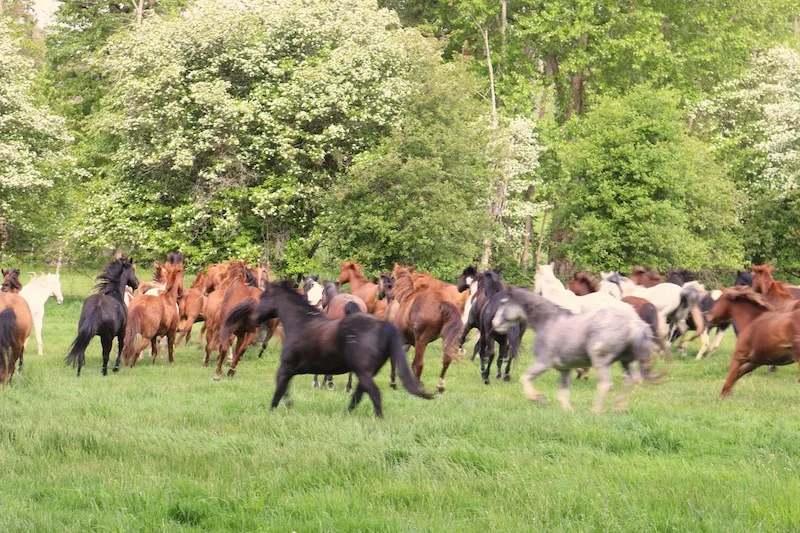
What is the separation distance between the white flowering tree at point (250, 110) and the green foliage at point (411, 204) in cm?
182

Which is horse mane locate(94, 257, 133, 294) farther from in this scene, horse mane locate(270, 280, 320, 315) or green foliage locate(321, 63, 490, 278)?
green foliage locate(321, 63, 490, 278)

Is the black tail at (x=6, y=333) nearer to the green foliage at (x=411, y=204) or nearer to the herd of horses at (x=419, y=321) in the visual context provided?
the herd of horses at (x=419, y=321)

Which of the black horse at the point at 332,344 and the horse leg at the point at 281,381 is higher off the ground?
the black horse at the point at 332,344

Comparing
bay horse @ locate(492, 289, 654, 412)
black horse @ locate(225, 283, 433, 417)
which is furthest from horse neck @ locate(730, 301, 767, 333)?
black horse @ locate(225, 283, 433, 417)

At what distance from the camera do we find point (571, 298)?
47.4 feet

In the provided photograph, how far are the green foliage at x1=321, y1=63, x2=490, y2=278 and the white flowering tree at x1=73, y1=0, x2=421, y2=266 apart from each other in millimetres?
1821

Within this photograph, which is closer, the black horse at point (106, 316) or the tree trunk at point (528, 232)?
the black horse at point (106, 316)

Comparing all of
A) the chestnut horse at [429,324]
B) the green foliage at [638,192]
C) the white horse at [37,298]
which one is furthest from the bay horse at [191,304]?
the green foliage at [638,192]

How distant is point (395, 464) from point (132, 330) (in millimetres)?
10805

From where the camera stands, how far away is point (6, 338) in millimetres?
13273

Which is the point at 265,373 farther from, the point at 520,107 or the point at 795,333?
the point at 520,107

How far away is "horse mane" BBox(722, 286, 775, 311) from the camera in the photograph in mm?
13742

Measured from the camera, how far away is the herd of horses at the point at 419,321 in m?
11.3

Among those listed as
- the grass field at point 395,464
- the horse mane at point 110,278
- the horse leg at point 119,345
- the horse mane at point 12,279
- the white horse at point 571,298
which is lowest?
the horse leg at point 119,345
